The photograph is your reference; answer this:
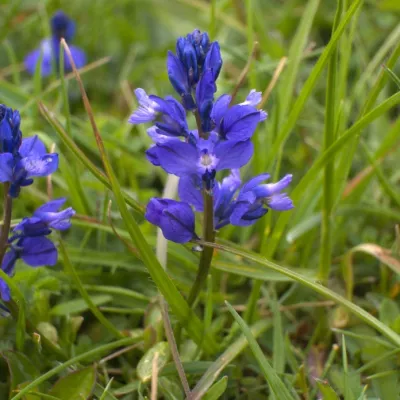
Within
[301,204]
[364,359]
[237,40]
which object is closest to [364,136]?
[301,204]

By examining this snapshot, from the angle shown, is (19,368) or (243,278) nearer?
(19,368)

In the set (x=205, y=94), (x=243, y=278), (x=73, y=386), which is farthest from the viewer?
(x=243, y=278)

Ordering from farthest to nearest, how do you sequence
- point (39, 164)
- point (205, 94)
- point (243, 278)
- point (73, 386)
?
point (243, 278), point (73, 386), point (39, 164), point (205, 94)

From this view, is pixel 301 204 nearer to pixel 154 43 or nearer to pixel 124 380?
pixel 124 380

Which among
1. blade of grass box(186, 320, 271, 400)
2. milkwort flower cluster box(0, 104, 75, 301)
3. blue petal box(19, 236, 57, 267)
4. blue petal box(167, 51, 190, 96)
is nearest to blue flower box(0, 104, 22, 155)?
milkwort flower cluster box(0, 104, 75, 301)

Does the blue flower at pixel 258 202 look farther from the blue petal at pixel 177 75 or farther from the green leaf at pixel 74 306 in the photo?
the green leaf at pixel 74 306

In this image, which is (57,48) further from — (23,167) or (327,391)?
(327,391)

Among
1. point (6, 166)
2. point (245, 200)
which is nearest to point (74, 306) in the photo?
point (6, 166)
